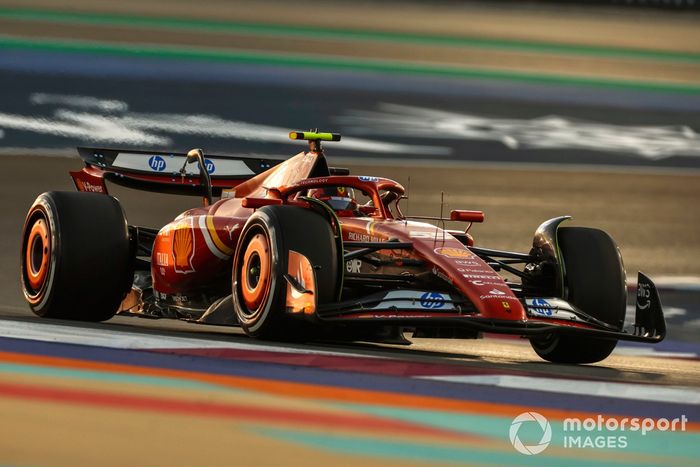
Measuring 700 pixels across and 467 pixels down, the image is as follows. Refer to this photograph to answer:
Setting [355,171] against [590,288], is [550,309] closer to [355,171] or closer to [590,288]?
[590,288]

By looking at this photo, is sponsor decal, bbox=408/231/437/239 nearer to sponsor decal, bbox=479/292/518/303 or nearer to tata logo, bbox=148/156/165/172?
sponsor decal, bbox=479/292/518/303

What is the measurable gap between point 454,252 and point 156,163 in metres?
3.77

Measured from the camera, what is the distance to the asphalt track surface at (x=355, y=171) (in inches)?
212

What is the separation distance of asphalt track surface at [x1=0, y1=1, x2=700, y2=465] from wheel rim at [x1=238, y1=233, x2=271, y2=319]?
30cm

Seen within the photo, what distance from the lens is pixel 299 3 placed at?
23797 mm

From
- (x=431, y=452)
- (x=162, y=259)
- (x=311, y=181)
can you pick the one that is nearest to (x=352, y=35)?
(x=162, y=259)

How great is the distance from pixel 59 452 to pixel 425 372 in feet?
6.75

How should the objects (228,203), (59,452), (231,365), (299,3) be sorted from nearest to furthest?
1. (59,452)
2. (231,365)
3. (228,203)
4. (299,3)

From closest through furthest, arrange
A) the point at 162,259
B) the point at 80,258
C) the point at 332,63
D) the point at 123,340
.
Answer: the point at 123,340 → the point at 80,258 → the point at 162,259 → the point at 332,63

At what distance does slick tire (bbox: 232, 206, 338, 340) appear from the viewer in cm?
825

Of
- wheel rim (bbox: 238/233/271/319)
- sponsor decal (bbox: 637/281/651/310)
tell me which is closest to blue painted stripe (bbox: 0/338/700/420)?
wheel rim (bbox: 238/233/271/319)

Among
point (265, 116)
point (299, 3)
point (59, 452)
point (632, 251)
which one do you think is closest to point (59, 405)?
point (59, 452)

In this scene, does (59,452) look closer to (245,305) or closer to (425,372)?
(425,372)

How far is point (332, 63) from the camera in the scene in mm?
19781
